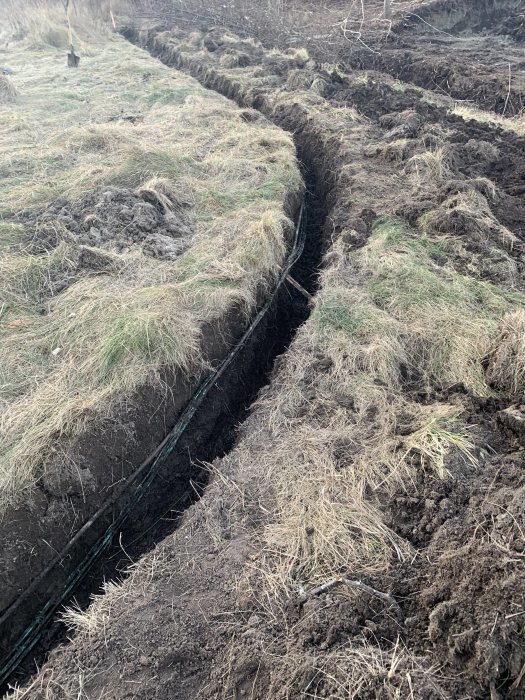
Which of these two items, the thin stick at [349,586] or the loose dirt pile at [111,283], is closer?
the thin stick at [349,586]

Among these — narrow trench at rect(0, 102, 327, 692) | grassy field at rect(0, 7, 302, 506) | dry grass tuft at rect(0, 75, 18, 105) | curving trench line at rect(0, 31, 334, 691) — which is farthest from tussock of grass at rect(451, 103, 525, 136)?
dry grass tuft at rect(0, 75, 18, 105)

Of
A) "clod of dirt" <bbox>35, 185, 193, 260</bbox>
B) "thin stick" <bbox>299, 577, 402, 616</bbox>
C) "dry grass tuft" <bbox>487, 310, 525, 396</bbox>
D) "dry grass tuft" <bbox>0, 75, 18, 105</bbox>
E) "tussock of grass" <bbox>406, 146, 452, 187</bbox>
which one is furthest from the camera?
"dry grass tuft" <bbox>0, 75, 18, 105</bbox>

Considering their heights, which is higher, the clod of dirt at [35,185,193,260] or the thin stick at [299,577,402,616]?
the clod of dirt at [35,185,193,260]

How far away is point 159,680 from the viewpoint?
2.70 metres

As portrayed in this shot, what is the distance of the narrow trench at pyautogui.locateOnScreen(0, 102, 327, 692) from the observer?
3.65 metres

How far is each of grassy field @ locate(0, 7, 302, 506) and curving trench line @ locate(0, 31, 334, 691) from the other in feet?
1.51

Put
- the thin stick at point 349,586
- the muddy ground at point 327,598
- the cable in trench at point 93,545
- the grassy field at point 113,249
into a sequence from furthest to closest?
the grassy field at point 113,249
the cable in trench at point 93,545
the thin stick at point 349,586
the muddy ground at point 327,598

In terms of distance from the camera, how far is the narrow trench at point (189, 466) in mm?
3652

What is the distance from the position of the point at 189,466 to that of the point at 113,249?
2.81 metres

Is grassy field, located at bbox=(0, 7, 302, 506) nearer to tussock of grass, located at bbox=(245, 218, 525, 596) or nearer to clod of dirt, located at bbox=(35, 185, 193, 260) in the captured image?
clod of dirt, located at bbox=(35, 185, 193, 260)

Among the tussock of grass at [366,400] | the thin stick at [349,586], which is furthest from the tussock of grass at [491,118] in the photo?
the thin stick at [349,586]

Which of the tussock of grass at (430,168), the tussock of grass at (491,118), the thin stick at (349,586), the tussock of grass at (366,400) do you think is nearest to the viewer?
the thin stick at (349,586)

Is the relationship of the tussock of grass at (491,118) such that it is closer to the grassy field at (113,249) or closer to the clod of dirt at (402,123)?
the clod of dirt at (402,123)

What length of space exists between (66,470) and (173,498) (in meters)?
1.06
